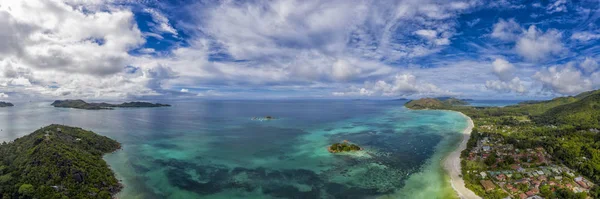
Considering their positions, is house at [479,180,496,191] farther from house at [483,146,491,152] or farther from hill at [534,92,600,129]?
hill at [534,92,600,129]

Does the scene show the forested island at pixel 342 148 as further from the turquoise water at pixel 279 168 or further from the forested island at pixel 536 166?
the forested island at pixel 536 166

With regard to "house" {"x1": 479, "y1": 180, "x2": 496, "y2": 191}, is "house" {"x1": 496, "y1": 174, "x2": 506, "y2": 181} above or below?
above

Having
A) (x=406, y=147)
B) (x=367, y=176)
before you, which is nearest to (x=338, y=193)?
(x=367, y=176)

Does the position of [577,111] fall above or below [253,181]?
above

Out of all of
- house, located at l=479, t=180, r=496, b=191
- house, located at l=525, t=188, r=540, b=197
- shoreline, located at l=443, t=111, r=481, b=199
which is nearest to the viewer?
house, located at l=525, t=188, r=540, b=197

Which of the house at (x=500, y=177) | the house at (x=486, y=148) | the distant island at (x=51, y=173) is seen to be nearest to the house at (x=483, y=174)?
the house at (x=500, y=177)

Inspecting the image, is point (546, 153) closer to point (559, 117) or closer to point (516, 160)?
point (516, 160)

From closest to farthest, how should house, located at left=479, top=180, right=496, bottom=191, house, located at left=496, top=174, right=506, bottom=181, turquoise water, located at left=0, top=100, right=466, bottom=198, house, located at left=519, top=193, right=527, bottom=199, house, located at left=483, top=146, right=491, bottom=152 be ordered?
1. house, located at left=519, top=193, right=527, bottom=199
2. turquoise water, located at left=0, top=100, right=466, bottom=198
3. house, located at left=479, top=180, right=496, bottom=191
4. house, located at left=496, top=174, right=506, bottom=181
5. house, located at left=483, top=146, right=491, bottom=152

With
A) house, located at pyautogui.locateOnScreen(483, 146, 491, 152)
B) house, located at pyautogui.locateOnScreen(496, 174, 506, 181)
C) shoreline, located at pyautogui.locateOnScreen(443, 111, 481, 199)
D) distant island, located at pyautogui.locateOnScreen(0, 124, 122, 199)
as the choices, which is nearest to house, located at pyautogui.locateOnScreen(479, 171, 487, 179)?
house, located at pyautogui.locateOnScreen(496, 174, 506, 181)
